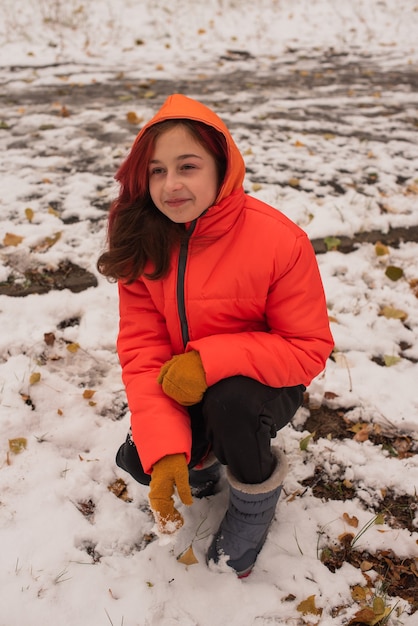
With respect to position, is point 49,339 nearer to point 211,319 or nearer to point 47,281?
point 47,281

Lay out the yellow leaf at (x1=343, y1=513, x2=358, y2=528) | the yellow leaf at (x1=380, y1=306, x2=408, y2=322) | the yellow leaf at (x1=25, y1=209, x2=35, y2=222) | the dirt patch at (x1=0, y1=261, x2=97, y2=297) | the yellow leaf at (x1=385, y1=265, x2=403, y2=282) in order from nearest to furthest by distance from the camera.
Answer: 1. the yellow leaf at (x1=343, y1=513, x2=358, y2=528)
2. the yellow leaf at (x1=380, y1=306, x2=408, y2=322)
3. the dirt patch at (x1=0, y1=261, x2=97, y2=297)
4. the yellow leaf at (x1=385, y1=265, x2=403, y2=282)
5. the yellow leaf at (x1=25, y1=209, x2=35, y2=222)

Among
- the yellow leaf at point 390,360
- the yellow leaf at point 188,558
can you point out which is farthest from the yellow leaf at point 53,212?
the yellow leaf at point 188,558

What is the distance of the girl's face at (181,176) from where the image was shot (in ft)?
4.35

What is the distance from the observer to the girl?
133cm

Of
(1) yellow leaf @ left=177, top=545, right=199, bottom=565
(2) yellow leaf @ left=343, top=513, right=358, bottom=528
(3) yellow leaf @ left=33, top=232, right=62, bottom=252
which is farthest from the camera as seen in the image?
(3) yellow leaf @ left=33, top=232, right=62, bottom=252

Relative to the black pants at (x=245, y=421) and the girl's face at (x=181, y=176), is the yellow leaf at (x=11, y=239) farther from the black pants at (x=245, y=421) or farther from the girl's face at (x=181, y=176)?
the black pants at (x=245, y=421)

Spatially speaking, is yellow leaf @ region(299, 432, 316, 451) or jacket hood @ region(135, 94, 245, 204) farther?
yellow leaf @ region(299, 432, 316, 451)

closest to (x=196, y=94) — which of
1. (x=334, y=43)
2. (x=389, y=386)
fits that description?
(x=334, y=43)

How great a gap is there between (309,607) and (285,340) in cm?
77

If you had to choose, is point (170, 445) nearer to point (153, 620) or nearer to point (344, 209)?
point (153, 620)

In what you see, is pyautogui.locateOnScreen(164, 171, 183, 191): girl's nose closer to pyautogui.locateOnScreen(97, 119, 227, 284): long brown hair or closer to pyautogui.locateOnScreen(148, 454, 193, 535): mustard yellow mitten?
pyautogui.locateOnScreen(97, 119, 227, 284): long brown hair

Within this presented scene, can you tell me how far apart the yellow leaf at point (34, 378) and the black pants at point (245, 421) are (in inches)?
37.6

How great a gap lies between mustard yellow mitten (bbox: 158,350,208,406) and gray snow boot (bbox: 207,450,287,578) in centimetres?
29

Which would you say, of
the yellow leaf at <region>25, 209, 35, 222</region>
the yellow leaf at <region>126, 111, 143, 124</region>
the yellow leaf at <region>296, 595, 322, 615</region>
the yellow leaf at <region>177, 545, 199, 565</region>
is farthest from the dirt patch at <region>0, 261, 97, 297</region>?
the yellow leaf at <region>126, 111, 143, 124</region>
